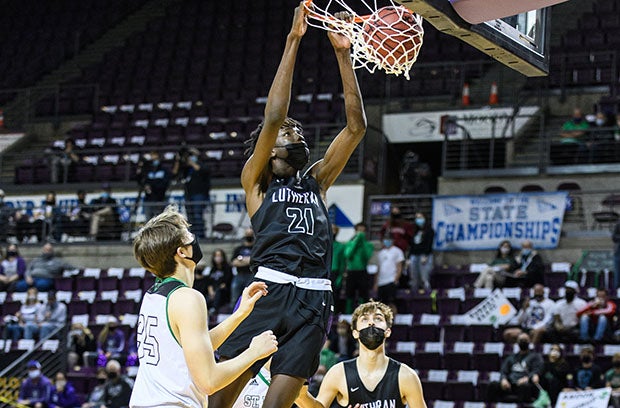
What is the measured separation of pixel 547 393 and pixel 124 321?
7818 millimetres

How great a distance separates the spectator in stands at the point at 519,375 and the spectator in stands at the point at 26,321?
8216 millimetres

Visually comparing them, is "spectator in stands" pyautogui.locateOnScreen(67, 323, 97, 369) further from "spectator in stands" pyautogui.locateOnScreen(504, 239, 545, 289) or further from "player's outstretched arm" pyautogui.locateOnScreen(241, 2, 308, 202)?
"player's outstretched arm" pyautogui.locateOnScreen(241, 2, 308, 202)

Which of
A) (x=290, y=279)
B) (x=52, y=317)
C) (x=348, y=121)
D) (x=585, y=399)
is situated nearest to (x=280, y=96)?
(x=348, y=121)

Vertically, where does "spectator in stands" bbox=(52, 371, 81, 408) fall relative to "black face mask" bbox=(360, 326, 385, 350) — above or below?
below

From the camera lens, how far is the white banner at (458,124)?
23.0m

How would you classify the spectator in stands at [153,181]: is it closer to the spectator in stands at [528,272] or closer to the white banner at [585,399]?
the spectator in stands at [528,272]

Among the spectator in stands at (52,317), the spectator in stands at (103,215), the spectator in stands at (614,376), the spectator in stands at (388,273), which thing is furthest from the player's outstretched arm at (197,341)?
the spectator in stands at (103,215)

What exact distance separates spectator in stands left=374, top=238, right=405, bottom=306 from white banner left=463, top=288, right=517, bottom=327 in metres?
1.56

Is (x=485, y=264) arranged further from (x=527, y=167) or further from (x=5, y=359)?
(x=5, y=359)

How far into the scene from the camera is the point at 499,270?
18391mm

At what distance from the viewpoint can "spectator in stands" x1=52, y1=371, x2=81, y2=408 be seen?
1727 centimetres

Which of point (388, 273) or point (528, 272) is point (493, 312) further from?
point (388, 273)

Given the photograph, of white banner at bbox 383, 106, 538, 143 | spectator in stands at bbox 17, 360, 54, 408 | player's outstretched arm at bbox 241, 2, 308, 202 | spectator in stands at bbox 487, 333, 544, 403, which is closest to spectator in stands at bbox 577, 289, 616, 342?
spectator in stands at bbox 487, 333, 544, 403

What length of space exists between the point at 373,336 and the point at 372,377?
290 mm
